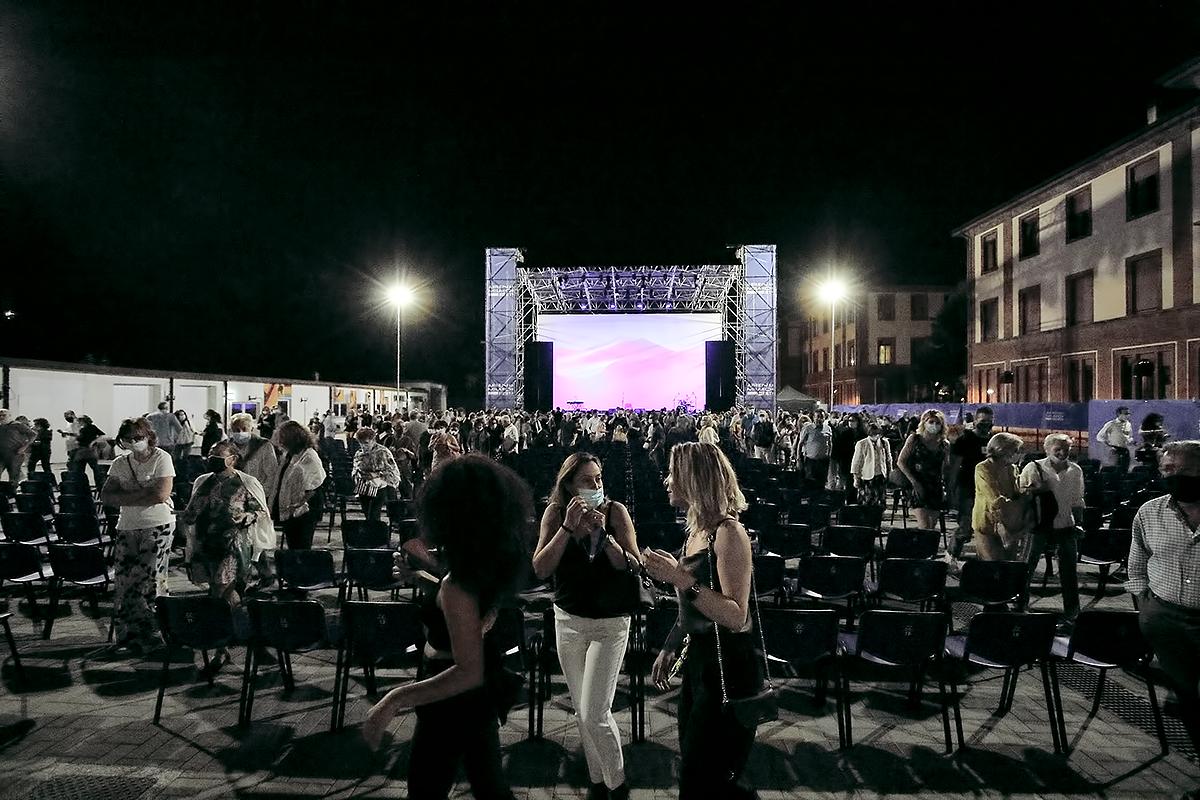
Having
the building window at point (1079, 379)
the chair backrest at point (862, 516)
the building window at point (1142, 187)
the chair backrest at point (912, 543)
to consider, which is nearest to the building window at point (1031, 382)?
the building window at point (1079, 379)

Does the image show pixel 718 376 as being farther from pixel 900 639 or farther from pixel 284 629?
pixel 284 629

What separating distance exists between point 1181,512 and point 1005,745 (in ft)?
5.53

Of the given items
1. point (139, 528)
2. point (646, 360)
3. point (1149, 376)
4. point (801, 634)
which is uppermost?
point (646, 360)

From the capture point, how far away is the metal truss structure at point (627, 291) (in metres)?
28.9

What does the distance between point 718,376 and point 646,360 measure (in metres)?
3.37

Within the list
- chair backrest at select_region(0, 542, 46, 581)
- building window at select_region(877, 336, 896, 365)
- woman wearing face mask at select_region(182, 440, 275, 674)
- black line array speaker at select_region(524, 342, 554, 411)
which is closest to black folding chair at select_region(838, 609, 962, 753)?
woman wearing face mask at select_region(182, 440, 275, 674)

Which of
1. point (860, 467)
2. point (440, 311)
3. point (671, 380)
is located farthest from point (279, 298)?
point (860, 467)

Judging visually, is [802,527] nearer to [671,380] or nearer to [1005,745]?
[1005,745]

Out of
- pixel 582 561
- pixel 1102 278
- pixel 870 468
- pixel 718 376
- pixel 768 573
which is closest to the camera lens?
pixel 582 561

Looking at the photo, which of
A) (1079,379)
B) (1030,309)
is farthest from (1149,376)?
(1030,309)

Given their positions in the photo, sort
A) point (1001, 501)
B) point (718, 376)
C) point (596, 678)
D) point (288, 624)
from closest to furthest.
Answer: point (596, 678)
point (288, 624)
point (1001, 501)
point (718, 376)

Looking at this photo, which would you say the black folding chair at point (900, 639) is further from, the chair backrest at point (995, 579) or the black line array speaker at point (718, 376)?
the black line array speaker at point (718, 376)

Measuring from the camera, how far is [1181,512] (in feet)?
12.3

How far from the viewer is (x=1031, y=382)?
30484 mm
